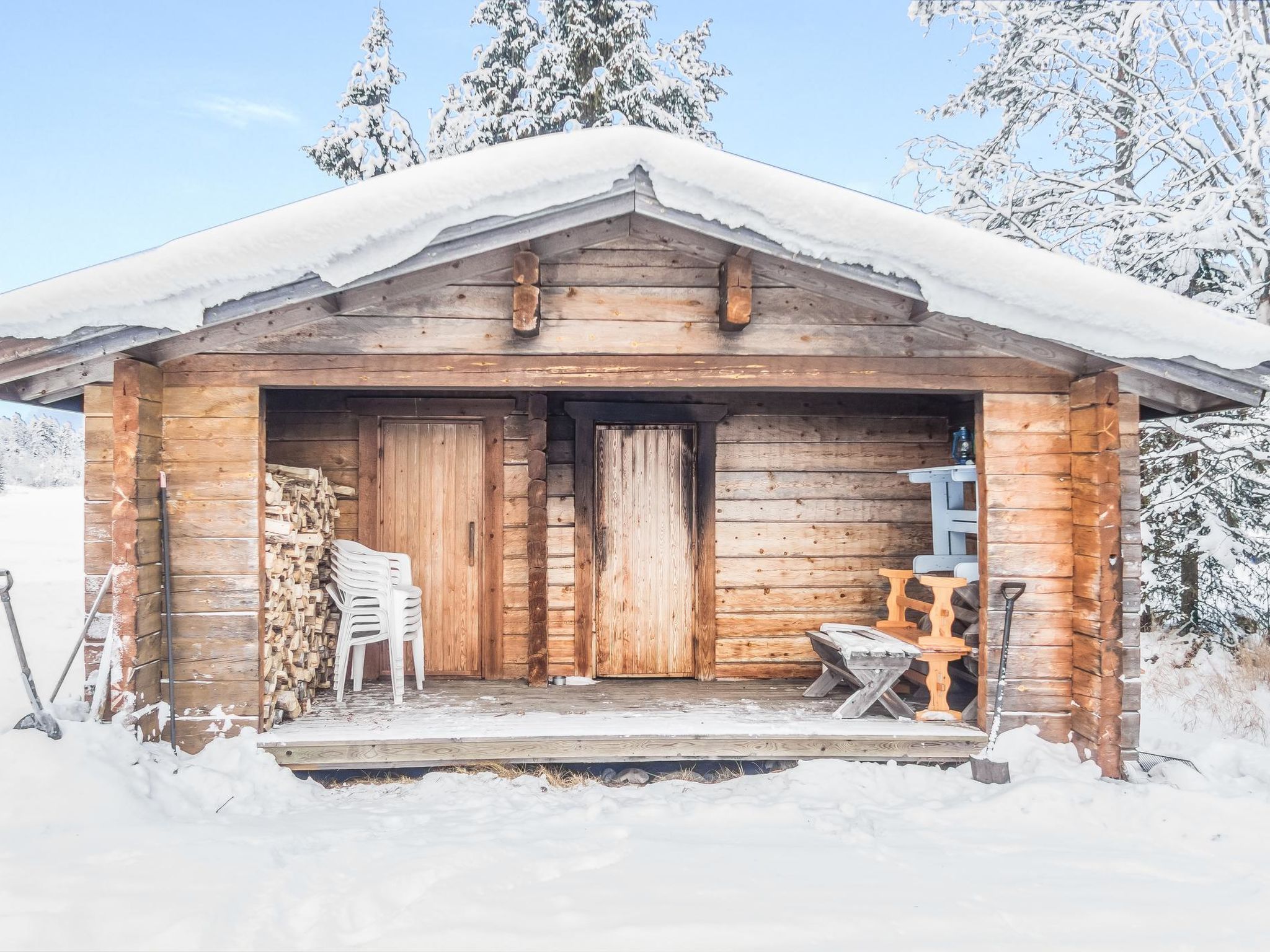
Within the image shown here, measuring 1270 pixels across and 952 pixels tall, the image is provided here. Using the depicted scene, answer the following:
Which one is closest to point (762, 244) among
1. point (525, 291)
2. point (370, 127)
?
point (525, 291)

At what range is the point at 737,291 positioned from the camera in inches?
165

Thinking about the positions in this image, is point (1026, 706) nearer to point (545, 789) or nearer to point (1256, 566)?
point (545, 789)

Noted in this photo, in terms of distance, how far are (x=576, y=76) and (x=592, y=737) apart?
34.4ft

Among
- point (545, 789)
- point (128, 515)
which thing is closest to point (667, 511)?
point (545, 789)

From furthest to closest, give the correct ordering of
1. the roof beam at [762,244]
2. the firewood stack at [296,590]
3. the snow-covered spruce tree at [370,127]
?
the snow-covered spruce tree at [370,127] → the firewood stack at [296,590] → the roof beam at [762,244]

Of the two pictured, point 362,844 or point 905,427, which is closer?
point 362,844

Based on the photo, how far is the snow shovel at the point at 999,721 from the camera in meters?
4.11

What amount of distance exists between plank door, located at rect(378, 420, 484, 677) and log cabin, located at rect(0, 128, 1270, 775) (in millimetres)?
600

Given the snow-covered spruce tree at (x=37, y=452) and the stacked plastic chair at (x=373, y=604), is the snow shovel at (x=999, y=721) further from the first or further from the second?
the snow-covered spruce tree at (x=37, y=452)

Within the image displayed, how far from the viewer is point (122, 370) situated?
3941 mm

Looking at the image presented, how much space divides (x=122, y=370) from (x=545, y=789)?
3.16 m

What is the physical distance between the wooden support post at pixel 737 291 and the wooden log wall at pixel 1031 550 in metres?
1.52

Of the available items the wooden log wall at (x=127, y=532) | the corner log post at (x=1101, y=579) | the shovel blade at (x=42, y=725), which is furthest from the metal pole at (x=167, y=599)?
the corner log post at (x=1101, y=579)

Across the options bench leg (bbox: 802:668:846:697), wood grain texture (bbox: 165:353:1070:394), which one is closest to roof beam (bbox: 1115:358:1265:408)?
wood grain texture (bbox: 165:353:1070:394)
